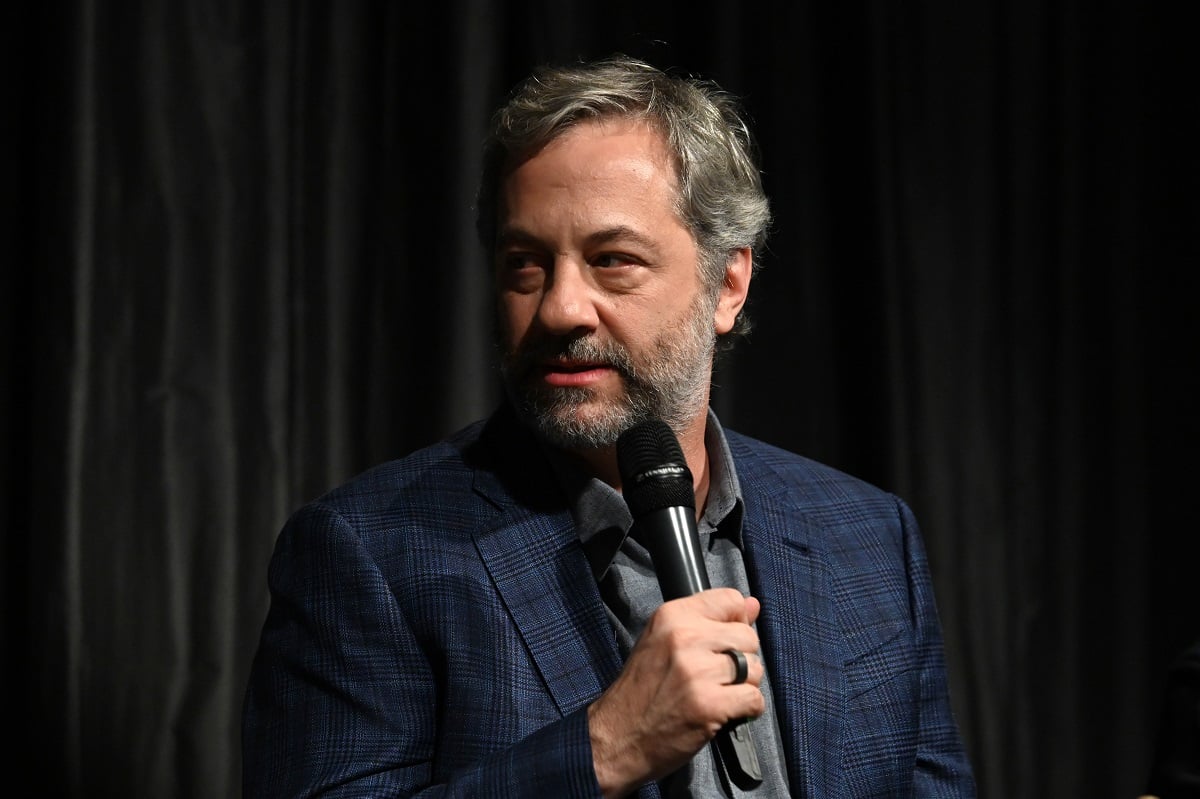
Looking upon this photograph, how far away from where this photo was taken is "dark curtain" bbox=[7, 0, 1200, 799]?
6.81 feet

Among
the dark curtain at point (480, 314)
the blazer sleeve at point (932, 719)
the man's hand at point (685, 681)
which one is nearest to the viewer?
the man's hand at point (685, 681)

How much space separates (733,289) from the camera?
1936 millimetres

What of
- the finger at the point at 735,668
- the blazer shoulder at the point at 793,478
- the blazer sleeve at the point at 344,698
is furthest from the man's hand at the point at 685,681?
the blazer shoulder at the point at 793,478

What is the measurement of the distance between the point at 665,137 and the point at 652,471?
58 centimetres

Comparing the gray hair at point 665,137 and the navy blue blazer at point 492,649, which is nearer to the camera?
the navy blue blazer at point 492,649

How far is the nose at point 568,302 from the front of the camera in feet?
5.41

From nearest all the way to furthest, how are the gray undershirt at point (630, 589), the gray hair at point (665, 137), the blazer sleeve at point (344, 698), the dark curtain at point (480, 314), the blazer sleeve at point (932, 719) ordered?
1. the blazer sleeve at point (344, 698)
2. the gray undershirt at point (630, 589)
3. the gray hair at point (665, 137)
4. the blazer sleeve at point (932, 719)
5. the dark curtain at point (480, 314)

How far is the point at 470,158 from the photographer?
227 centimetres

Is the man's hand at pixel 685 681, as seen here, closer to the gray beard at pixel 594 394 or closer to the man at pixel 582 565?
the man at pixel 582 565

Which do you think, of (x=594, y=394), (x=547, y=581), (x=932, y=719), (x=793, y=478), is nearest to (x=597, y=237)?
(x=594, y=394)

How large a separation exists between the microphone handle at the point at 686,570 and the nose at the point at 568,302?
0.38 m

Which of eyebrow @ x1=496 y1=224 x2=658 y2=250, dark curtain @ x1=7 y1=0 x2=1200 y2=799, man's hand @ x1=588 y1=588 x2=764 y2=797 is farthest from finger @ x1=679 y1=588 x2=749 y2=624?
dark curtain @ x1=7 y1=0 x2=1200 y2=799

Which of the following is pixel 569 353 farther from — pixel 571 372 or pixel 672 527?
pixel 672 527

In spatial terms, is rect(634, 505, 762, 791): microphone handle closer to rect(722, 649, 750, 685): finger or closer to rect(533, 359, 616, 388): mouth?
rect(722, 649, 750, 685): finger
